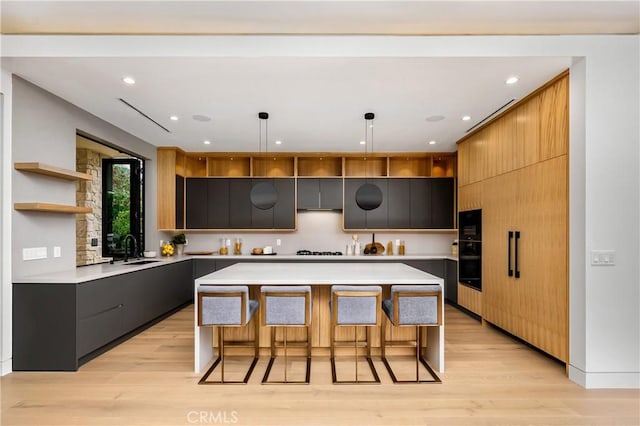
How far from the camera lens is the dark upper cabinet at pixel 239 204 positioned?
6.37 metres

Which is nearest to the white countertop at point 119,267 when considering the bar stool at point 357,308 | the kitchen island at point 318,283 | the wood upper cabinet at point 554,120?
the kitchen island at point 318,283

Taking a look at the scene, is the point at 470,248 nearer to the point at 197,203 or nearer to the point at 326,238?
the point at 326,238

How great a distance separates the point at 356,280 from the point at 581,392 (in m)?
1.94

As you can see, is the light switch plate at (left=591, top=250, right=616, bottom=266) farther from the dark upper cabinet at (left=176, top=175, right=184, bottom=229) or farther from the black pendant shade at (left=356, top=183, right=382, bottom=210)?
the dark upper cabinet at (left=176, top=175, right=184, bottom=229)

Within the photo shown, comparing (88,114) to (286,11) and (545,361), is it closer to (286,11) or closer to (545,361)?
(286,11)

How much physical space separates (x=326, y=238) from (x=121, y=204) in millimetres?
3528

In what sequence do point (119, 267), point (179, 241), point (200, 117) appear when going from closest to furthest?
point (119, 267)
point (200, 117)
point (179, 241)

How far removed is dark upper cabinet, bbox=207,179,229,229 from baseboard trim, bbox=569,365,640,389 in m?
5.38

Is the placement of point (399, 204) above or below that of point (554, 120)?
below

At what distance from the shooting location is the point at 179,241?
20.8 feet

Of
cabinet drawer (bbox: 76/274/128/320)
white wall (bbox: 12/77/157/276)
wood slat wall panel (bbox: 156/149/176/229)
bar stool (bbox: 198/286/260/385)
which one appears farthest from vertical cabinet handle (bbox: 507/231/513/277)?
wood slat wall panel (bbox: 156/149/176/229)

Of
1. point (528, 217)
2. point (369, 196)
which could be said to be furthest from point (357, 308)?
point (528, 217)

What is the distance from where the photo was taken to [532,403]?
256 cm

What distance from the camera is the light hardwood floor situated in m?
2.37
